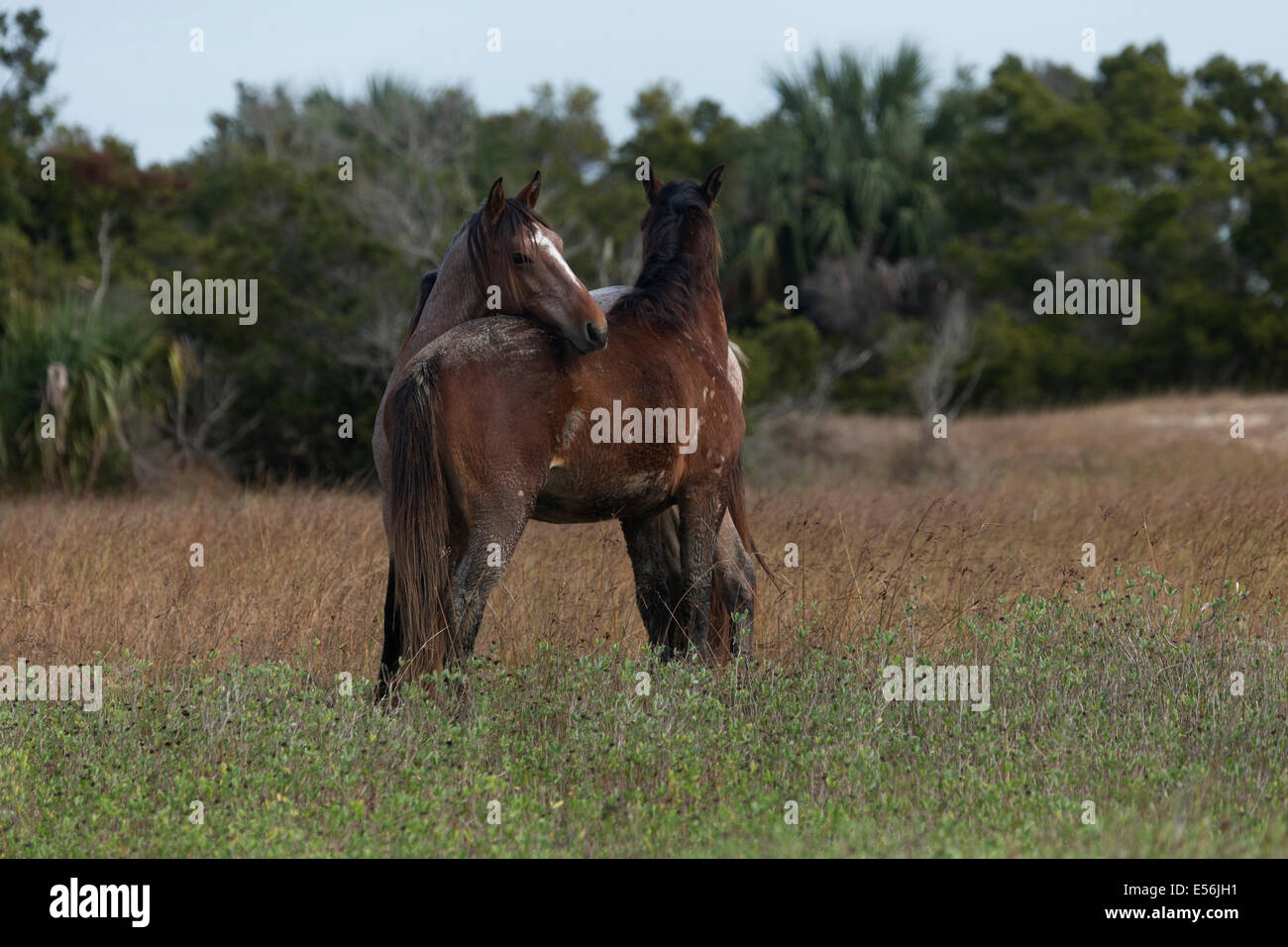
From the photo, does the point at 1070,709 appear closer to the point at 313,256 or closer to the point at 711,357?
the point at 711,357

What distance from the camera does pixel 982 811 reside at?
177 inches

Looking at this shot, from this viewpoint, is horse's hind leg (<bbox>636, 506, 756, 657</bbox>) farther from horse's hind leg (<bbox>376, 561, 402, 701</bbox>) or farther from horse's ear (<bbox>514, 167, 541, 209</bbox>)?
horse's ear (<bbox>514, 167, 541, 209</bbox>)

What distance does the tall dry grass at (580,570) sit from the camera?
666 cm

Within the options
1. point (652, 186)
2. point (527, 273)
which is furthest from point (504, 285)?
point (652, 186)

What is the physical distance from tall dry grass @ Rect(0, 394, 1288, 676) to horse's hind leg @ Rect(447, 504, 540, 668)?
753mm

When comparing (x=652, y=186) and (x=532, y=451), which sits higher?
(x=652, y=186)

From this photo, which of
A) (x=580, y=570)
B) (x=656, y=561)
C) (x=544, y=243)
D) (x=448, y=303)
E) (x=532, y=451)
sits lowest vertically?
(x=580, y=570)

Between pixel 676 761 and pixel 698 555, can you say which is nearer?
pixel 676 761

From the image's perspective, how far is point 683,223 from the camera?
6305 millimetres

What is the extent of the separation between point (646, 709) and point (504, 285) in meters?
1.82

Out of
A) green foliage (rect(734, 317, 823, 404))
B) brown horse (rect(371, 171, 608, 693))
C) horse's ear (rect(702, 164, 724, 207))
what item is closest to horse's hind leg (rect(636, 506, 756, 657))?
brown horse (rect(371, 171, 608, 693))

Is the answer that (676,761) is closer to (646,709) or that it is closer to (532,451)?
(646,709)

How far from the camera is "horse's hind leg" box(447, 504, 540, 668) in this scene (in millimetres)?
5242

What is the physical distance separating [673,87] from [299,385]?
100ft
